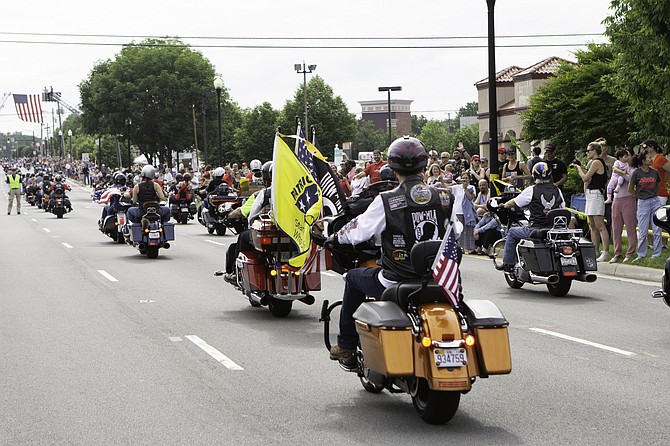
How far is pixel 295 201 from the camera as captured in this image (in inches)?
387

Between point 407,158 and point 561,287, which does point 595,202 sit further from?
point 407,158

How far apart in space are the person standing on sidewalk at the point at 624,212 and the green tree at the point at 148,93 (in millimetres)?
75474

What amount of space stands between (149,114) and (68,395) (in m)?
84.7

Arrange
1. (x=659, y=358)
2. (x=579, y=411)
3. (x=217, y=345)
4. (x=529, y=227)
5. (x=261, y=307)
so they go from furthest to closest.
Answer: (x=529, y=227), (x=261, y=307), (x=217, y=345), (x=659, y=358), (x=579, y=411)

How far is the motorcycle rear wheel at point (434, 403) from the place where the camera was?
6.68 meters

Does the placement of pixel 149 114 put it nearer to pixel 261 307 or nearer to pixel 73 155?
pixel 261 307

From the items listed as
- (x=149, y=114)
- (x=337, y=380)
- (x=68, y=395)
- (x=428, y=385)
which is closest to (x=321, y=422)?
(x=428, y=385)

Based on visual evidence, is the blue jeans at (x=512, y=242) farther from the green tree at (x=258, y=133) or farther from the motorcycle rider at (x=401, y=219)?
the green tree at (x=258, y=133)

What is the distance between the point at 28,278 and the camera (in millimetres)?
17859

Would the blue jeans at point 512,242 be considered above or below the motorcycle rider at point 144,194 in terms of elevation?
below

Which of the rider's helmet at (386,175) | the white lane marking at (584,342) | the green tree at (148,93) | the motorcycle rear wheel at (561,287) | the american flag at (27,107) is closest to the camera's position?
the rider's helmet at (386,175)

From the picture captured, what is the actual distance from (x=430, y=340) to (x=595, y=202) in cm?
1181

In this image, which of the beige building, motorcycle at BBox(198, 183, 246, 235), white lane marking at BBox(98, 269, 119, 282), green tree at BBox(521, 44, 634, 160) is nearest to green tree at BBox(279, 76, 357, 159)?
the beige building

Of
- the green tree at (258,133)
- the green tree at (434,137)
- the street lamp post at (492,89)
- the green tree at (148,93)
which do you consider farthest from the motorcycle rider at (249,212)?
the green tree at (434,137)
